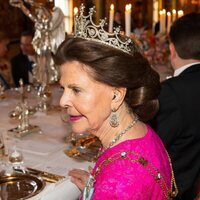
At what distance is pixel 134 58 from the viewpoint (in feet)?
5.04

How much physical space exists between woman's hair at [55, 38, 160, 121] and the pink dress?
171 mm


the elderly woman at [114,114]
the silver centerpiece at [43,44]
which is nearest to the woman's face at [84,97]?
the elderly woman at [114,114]

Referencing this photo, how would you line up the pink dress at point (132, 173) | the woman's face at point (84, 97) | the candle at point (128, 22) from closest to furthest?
the pink dress at point (132, 173), the woman's face at point (84, 97), the candle at point (128, 22)

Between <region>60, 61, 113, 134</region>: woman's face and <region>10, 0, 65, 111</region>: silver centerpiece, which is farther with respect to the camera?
<region>10, 0, 65, 111</region>: silver centerpiece

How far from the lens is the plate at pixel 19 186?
185 centimetres

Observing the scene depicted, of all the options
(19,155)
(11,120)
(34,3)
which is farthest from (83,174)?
(34,3)

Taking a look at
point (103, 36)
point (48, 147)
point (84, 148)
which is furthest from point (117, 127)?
point (48, 147)

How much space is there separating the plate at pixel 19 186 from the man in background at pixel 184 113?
813 millimetres

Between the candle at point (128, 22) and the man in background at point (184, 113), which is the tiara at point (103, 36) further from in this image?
the candle at point (128, 22)

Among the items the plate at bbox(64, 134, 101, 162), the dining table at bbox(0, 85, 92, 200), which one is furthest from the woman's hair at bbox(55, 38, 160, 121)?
the plate at bbox(64, 134, 101, 162)

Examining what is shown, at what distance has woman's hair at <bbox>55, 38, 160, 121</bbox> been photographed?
1.47 m

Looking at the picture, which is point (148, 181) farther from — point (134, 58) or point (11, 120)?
point (11, 120)

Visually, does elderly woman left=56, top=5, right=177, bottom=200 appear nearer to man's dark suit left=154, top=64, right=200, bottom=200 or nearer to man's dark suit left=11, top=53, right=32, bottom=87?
man's dark suit left=154, top=64, right=200, bottom=200

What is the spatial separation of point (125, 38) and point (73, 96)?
285 mm
